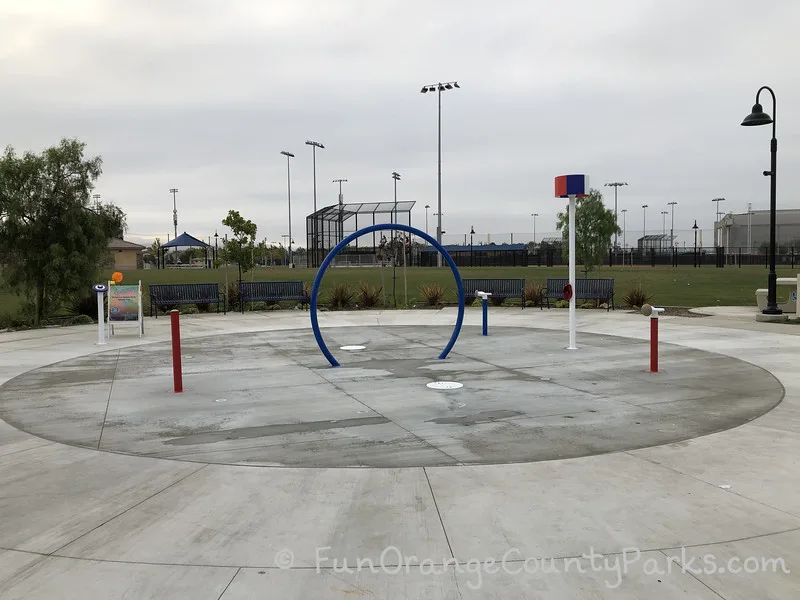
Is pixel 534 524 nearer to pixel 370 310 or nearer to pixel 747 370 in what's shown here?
pixel 747 370

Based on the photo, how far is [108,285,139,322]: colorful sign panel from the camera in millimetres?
14312

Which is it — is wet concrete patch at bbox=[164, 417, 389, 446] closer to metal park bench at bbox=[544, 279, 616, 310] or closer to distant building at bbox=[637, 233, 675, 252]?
metal park bench at bbox=[544, 279, 616, 310]

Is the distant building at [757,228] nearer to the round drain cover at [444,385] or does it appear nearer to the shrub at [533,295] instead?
the shrub at [533,295]

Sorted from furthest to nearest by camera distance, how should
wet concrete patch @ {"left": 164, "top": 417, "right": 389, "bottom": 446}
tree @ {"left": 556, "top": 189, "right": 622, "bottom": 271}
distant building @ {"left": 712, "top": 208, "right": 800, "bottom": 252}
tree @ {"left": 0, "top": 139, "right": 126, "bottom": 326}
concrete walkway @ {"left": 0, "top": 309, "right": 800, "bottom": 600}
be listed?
distant building @ {"left": 712, "top": 208, "right": 800, "bottom": 252} → tree @ {"left": 556, "top": 189, "right": 622, "bottom": 271} → tree @ {"left": 0, "top": 139, "right": 126, "bottom": 326} → wet concrete patch @ {"left": 164, "top": 417, "right": 389, "bottom": 446} → concrete walkway @ {"left": 0, "top": 309, "right": 800, "bottom": 600}

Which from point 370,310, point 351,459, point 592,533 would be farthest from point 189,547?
point 370,310

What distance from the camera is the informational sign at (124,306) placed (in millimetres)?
14281

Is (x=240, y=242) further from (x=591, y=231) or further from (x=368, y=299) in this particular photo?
(x=591, y=231)

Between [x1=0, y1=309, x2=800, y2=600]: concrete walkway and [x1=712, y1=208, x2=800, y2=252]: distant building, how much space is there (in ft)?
311

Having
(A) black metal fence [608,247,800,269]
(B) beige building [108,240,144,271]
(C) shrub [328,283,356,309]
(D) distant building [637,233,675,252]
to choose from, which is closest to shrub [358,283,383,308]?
(C) shrub [328,283,356,309]

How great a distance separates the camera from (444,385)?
8570mm

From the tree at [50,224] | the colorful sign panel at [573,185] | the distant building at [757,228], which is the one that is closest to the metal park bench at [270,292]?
the tree at [50,224]

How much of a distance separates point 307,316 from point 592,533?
15.3 meters

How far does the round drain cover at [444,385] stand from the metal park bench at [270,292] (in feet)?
39.2

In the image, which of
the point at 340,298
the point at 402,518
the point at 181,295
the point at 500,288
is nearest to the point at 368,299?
the point at 340,298
